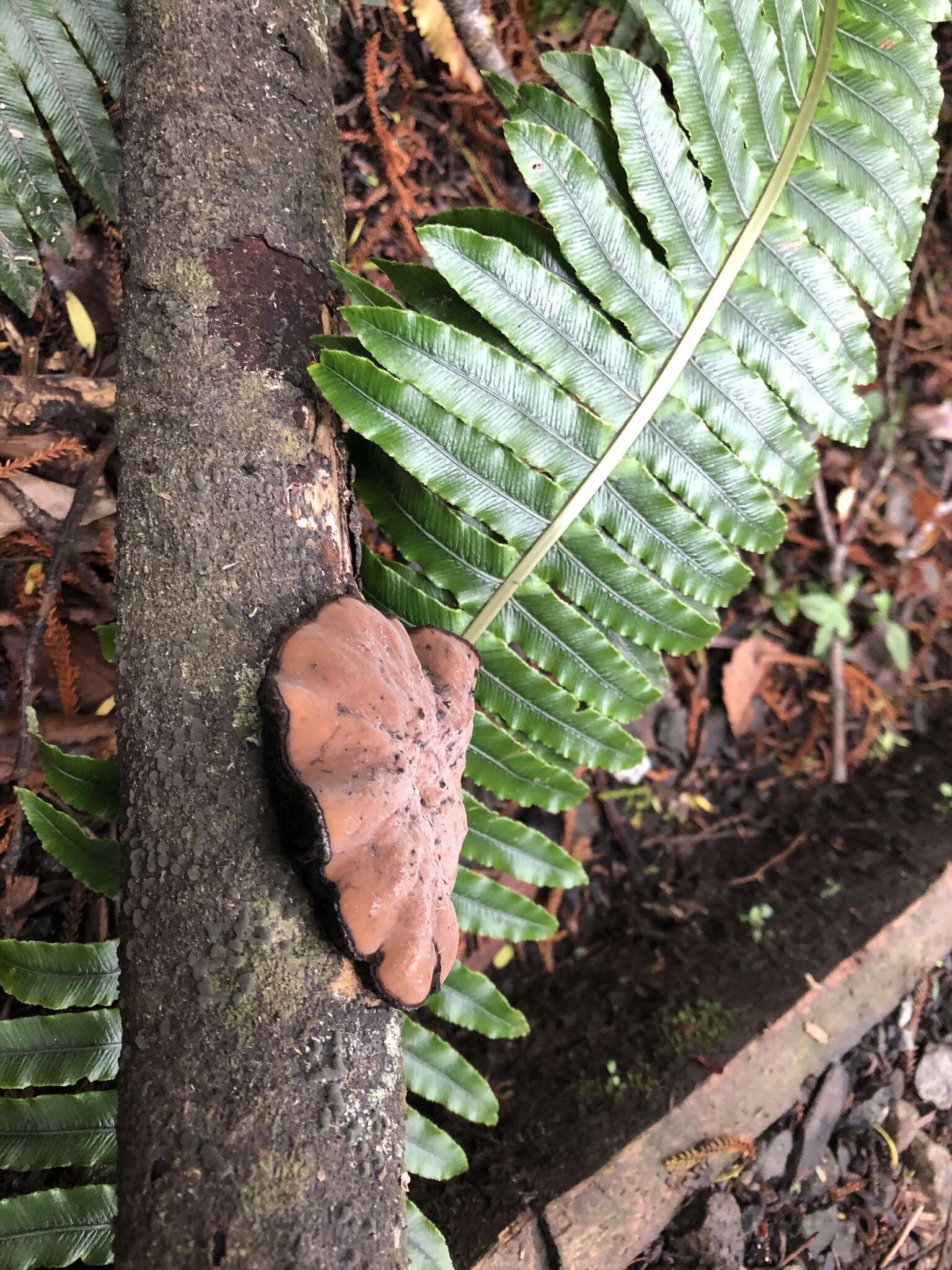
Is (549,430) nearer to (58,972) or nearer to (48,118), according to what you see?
(48,118)

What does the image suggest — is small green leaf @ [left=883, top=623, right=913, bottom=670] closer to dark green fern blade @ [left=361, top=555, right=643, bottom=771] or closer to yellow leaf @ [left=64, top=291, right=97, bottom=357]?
dark green fern blade @ [left=361, top=555, right=643, bottom=771]

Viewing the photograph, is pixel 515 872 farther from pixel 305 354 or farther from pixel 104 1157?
pixel 305 354

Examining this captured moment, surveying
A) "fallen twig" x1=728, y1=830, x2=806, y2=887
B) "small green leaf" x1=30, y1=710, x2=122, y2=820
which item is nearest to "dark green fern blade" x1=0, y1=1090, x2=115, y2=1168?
"small green leaf" x1=30, y1=710, x2=122, y2=820

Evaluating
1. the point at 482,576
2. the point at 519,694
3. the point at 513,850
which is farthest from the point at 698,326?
the point at 513,850

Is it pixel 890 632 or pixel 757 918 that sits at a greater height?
pixel 890 632

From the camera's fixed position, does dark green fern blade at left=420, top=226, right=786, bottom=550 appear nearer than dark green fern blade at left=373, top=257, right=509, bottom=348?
Yes

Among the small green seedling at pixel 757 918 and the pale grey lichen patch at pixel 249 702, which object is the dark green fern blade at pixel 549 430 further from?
the small green seedling at pixel 757 918

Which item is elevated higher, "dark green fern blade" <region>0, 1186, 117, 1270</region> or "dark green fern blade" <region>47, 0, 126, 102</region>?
"dark green fern blade" <region>47, 0, 126, 102</region>
